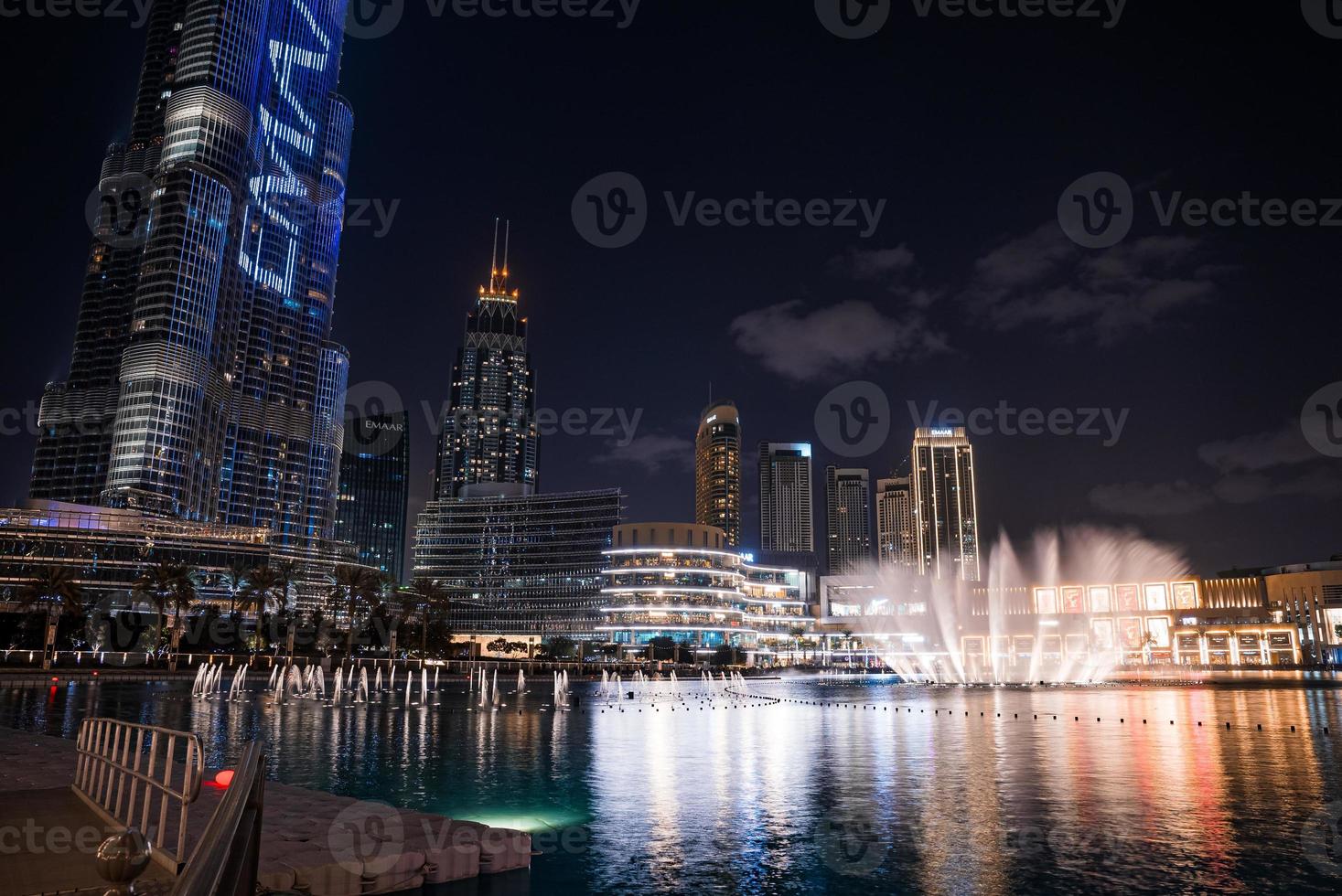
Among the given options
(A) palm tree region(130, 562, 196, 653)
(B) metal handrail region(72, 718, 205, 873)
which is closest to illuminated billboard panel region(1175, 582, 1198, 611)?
(A) palm tree region(130, 562, 196, 653)

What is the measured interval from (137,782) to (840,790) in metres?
19.3

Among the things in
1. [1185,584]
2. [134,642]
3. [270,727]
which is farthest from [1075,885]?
[1185,584]

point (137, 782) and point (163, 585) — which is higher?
point (163, 585)

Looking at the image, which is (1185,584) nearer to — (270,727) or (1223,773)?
(1223,773)

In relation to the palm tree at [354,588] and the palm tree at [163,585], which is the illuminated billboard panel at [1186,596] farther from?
the palm tree at [163,585]

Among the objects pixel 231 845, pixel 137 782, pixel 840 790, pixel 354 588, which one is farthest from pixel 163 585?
pixel 231 845

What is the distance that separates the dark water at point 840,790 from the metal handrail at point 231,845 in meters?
10.5

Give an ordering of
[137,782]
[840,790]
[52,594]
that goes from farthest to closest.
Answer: [52,594] → [840,790] → [137,782]

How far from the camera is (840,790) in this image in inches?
1077

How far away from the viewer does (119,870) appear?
6.78m

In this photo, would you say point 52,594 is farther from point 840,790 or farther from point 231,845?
point 231,845

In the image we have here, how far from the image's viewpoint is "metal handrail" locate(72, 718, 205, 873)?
11531mm

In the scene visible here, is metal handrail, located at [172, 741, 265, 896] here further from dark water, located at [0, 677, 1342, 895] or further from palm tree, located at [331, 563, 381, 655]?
palm tree, located at [331, 563, 381, 655]

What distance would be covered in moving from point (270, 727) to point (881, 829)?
33297mm
